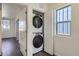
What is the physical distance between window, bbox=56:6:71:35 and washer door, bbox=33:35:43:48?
302mm

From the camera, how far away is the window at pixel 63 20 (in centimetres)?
146

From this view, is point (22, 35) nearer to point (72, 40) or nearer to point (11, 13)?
point (11, 13)

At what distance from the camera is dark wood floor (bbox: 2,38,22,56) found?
149 cm

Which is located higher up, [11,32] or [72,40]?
[11,32]

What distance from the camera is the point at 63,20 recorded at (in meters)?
1.52

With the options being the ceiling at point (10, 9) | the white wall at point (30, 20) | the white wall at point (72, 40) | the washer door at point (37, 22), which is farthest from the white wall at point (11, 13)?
the white wall at point (72, 40)

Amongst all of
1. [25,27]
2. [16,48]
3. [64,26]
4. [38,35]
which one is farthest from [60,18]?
[16,48]

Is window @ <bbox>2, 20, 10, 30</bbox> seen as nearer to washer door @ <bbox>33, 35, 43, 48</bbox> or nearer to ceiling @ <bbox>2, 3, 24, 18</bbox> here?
ceiling @ <bbox>2, 3, 24, 18</bbox>

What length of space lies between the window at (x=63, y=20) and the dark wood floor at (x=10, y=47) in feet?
2.31

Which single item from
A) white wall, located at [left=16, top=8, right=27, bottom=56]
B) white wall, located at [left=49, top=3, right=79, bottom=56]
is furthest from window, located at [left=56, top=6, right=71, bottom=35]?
white wall, located at [left=16, top=8, right=27, bottom=56]

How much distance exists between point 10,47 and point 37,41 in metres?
0.45

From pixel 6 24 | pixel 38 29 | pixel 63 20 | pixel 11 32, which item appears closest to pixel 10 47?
pixel 11 32

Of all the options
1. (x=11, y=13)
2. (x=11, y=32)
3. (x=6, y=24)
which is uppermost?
(x=11, y=13)

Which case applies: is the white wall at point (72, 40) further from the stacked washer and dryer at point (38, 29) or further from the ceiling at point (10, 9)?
the ceiling at point (10, 9)
